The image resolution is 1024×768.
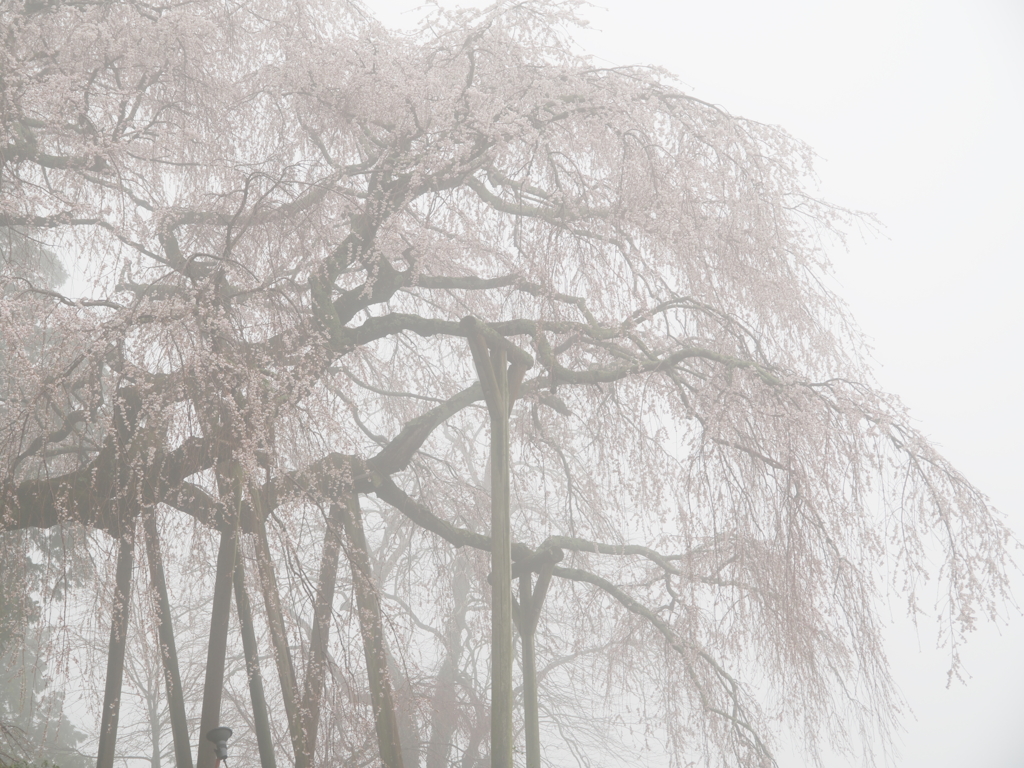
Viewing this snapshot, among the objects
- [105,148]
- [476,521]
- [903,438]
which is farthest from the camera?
[476,521]

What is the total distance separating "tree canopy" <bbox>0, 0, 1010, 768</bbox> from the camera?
3.14 m

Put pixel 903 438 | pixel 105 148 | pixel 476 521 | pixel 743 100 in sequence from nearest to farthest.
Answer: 1. pixel 903 438
2. pixel 105 148
3. pixel 476 521
4. pixel 743 100

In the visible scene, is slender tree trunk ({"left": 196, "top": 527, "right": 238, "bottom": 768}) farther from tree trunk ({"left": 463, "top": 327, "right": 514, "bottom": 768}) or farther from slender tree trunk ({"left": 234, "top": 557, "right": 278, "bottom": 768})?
tree trunk ({"left": 463, "top": 327, "right": 514, "bottom": 768})

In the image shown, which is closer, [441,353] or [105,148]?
[105,148]

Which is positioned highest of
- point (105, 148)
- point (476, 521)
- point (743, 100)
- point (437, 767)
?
point (743, 100)

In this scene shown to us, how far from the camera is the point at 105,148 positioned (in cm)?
386

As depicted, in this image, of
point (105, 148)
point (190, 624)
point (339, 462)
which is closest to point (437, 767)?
point (190, 624)

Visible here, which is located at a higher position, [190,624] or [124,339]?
[190,624]

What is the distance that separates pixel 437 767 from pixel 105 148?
647cm

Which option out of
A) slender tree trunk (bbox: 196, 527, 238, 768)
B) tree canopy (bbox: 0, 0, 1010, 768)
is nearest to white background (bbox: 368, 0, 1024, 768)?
tree canopy (bbox: 0, 0, 1010, 768)

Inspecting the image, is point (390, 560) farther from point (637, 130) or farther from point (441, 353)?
point (637, 130)

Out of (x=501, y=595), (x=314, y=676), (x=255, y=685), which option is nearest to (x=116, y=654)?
(x=255, y=685)

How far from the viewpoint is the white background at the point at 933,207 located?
1547cm

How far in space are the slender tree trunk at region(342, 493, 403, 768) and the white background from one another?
1294cm
